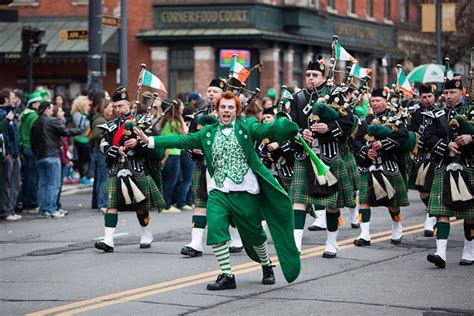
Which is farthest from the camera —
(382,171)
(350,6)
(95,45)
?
(350,6)

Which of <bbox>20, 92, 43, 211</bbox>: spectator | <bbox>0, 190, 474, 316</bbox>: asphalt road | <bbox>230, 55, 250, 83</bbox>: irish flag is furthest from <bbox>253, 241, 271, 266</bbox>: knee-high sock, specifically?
<bbox>20, 92, 43, 211</bbox>: spectator

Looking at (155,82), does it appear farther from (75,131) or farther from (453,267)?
(75,131)

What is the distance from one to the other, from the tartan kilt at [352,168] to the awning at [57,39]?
76.9 ft

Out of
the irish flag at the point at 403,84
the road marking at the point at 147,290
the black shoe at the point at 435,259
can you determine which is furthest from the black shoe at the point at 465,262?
the irish flag at the point at 403,84

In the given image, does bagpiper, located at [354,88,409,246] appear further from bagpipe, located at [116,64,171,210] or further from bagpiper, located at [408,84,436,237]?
bagpipe, located at [116,64,171,210]

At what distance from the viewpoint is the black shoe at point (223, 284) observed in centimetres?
1116

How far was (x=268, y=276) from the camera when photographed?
11586 mm

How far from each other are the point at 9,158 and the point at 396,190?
6.70 m

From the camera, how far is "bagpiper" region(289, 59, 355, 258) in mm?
13562

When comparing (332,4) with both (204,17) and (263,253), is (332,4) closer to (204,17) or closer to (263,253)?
(204,17)

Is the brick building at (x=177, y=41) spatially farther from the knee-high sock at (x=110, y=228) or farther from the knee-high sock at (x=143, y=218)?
the knee-high sock at (x=110, y=228)

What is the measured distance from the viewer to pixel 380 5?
49.0 m

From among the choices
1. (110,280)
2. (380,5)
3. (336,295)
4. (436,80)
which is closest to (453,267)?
(336,295)

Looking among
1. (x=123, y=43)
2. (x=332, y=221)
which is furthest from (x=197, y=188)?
(x=123, y=43)
